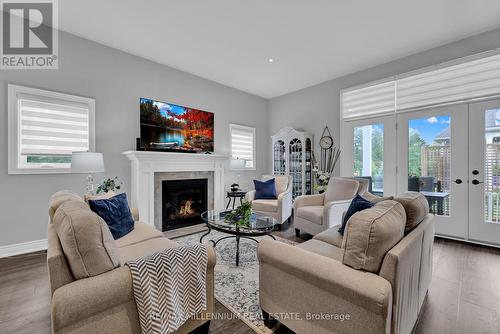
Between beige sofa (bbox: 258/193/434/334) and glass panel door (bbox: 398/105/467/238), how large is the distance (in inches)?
101

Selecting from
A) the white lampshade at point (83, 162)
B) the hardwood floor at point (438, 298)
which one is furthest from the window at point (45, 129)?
the hardwood floor at point (438, 298)

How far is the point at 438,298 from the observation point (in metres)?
1.94

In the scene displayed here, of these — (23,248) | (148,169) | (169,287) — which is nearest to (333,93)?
(148,169)

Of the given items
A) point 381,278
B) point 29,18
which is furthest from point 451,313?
point 29,18

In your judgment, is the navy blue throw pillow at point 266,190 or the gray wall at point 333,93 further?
the navy blue throw pillow at point 266,190

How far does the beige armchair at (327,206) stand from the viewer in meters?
3.03

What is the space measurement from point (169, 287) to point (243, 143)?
4.45 metres

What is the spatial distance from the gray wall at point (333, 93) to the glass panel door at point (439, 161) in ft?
2.64

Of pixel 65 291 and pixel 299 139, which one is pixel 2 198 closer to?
pixel 65 291

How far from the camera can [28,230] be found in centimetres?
289

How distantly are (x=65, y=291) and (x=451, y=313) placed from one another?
2596mm

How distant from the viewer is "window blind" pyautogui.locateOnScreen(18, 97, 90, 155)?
2861mm

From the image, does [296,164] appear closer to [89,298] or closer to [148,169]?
[148,169]

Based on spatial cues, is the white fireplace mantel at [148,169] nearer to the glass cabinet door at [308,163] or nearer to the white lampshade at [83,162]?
the white lampshade at [83,162]
